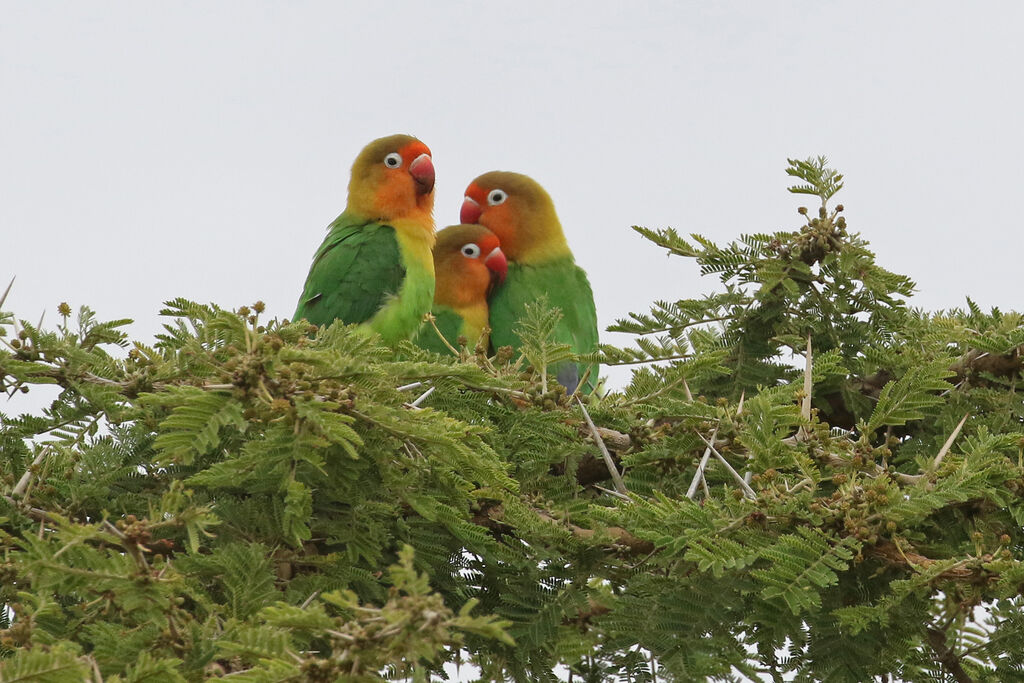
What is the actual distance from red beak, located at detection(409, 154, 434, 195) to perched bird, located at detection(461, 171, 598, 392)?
541mm

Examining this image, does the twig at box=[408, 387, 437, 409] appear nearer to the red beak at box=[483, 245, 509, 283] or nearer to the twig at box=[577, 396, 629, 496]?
the twig at box=[577, 396, 629, 496]

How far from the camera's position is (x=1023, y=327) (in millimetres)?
2932

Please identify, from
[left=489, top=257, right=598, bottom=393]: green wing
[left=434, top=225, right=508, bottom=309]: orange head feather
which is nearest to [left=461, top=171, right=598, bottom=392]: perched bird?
[left=489, top=257, right=598, bottom=393]: green wing

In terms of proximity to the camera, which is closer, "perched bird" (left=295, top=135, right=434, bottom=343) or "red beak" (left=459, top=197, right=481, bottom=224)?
"perched bird" (left=295, top=135, right=434, bottom=343)

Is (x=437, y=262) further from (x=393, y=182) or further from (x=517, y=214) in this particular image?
(x=517, y=214)

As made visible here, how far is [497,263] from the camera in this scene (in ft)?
20.4

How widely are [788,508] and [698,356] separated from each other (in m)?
0.77

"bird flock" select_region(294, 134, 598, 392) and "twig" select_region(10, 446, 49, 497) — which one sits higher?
"bird flock" select_region(294, 134, 598, 392)

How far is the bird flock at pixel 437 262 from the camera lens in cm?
565

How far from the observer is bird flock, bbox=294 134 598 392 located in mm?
5648

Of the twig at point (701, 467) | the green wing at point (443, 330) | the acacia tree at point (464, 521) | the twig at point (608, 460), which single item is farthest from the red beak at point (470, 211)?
the twig at point (701, 467)

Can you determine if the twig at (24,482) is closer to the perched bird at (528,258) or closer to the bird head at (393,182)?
the perched bird at (528,258)

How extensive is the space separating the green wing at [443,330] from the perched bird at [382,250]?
10cm

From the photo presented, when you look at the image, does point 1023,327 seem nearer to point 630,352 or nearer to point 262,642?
point 630,352
